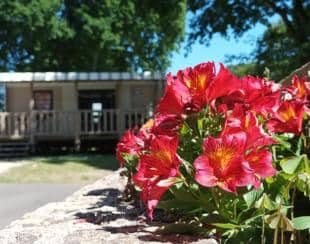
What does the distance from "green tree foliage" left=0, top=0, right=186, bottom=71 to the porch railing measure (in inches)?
417

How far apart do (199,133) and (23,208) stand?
8756mm

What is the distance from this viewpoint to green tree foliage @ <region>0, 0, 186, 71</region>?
113 ft

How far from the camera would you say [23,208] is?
10258 mm

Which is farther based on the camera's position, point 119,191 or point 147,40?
point 147,40

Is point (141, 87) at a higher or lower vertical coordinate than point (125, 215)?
higher

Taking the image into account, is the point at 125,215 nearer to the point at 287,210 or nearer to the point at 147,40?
→ the point at 287,210

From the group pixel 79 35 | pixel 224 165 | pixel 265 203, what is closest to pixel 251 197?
pixel 265 203

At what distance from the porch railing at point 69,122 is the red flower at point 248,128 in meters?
22.4

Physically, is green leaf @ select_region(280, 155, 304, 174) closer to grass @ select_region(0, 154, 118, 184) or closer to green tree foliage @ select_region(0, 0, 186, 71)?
grass @ select_region(0, 154, 118, 184)

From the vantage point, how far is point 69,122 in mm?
24719

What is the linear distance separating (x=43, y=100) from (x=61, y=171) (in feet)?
36.4

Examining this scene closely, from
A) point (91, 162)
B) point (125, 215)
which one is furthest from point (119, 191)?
point (91, 162)

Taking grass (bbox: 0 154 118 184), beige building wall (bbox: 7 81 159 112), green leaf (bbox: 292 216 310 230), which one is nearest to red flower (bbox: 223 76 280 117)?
green leaf (bbox: 292 216 310 230)

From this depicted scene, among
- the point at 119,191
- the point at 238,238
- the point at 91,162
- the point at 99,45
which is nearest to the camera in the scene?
the point at 238,238
